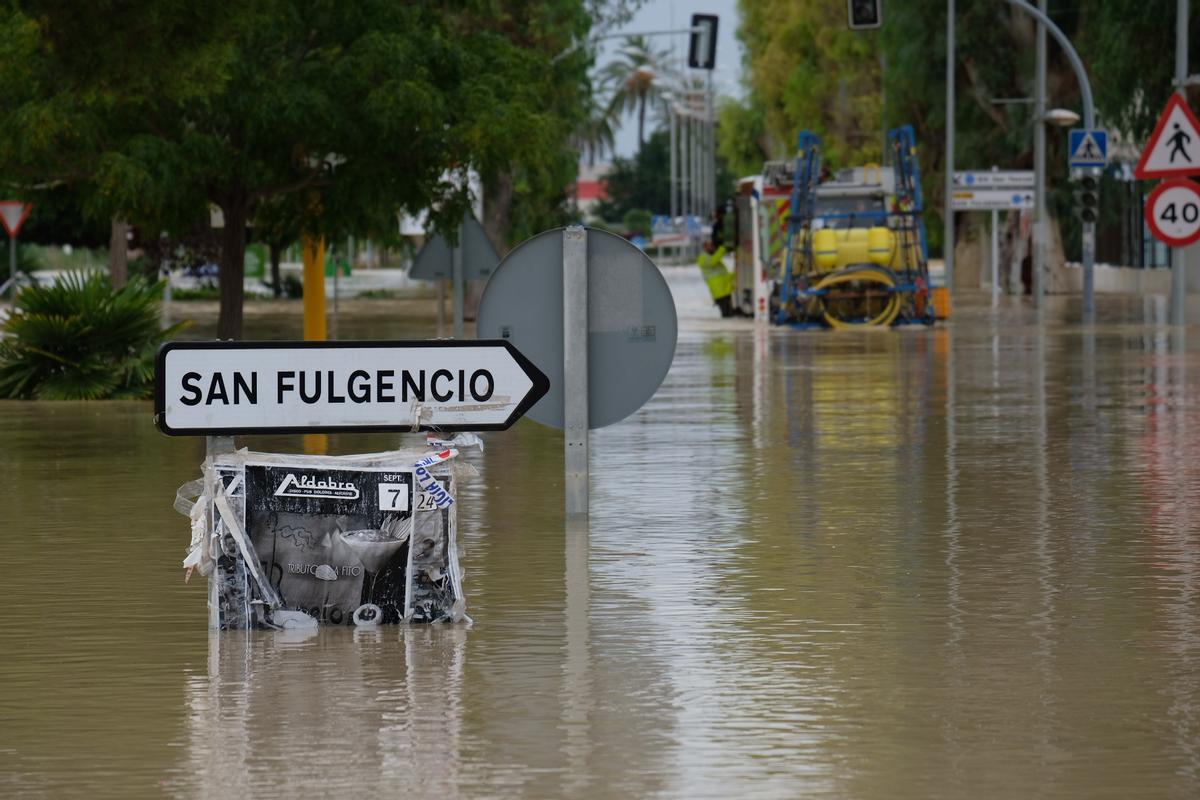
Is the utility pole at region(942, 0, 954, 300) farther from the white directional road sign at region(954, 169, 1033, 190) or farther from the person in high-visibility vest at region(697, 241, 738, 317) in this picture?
the person in high-visibility vest at region(697, 241, 738, 317)

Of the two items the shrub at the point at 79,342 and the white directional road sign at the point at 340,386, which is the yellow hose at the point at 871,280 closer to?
the shrub at the point at 79,342

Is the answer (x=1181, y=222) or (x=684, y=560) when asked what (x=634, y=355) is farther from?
(x=1181, y=222)

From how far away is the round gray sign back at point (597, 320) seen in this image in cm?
1070

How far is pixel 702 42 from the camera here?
152 ft

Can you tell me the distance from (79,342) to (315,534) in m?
14.6

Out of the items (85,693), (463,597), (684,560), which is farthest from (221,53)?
(85,693)

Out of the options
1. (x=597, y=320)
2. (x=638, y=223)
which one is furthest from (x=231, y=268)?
(x=638, y=223)

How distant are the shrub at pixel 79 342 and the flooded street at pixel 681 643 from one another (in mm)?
5992

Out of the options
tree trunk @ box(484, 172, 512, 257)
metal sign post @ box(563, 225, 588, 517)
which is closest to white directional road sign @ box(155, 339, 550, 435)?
metal sign post @ box(563, 225, 588, 517)

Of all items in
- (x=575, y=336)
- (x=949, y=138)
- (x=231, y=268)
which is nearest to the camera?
(x=575, y=336)

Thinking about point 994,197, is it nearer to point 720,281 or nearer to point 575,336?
point 720,281

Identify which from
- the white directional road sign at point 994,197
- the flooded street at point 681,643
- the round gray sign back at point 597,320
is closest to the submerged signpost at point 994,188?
the white directional road sign at point 994,197

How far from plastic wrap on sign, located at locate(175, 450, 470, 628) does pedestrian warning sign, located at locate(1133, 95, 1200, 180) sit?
674 inches

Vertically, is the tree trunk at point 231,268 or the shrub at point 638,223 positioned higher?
the shrub at point 638,223
